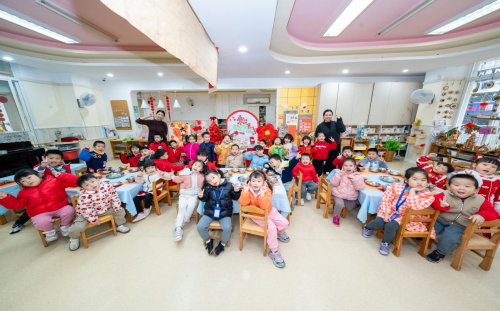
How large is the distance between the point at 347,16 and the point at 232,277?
4.33 meters

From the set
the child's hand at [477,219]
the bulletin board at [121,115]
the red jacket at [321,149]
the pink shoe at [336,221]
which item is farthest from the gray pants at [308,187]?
the bulletin board at [121,115]

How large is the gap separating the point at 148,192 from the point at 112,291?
1449 millimetres

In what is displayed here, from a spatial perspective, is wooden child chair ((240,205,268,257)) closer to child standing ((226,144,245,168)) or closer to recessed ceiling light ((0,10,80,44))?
child standing ((226,144,245,168))

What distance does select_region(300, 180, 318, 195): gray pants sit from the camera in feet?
10.9

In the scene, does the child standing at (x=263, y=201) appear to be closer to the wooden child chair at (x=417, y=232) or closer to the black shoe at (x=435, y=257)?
the wooden child chair at (x=417, y=232)

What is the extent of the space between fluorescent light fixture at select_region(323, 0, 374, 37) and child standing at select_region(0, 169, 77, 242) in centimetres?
506

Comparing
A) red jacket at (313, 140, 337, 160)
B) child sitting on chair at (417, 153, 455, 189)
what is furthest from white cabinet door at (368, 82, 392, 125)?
child sitting on chair at (417, 153, 455, 189)

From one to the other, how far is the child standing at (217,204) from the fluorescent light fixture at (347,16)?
10.7ft

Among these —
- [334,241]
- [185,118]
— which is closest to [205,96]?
[185,118]

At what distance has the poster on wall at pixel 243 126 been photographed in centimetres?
458

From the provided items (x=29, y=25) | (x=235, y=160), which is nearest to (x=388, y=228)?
(x=235, y=160)

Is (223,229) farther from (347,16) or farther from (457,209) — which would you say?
(347,16)

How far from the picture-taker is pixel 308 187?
337cm

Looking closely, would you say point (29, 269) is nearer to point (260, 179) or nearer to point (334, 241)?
point (260, 179)
